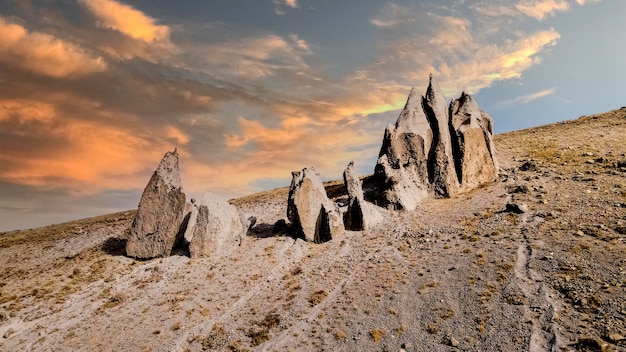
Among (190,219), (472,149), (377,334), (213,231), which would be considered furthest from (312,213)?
(472,149)

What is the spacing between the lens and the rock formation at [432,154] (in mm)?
37531

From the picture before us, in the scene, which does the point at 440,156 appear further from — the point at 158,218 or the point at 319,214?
the point at 158,218

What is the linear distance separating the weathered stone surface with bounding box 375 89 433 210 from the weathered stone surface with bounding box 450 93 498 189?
334cm

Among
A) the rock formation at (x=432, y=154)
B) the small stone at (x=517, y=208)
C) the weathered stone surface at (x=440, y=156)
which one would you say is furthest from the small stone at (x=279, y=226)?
the small stone at (x=517, y=208)

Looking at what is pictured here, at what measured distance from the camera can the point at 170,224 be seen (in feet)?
111

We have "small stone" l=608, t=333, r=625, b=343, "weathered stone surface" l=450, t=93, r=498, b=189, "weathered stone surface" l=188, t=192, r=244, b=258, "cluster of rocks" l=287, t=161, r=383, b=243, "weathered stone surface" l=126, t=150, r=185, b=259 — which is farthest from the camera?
"weathered stone surface" l=450, t=93, r=498, b=189

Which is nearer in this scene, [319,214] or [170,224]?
[170,224]

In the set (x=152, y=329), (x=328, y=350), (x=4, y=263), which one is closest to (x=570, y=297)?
(x=328, y=350)

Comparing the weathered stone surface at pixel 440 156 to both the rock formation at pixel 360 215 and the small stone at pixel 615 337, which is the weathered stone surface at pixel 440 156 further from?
the small stone at pixel 615 337

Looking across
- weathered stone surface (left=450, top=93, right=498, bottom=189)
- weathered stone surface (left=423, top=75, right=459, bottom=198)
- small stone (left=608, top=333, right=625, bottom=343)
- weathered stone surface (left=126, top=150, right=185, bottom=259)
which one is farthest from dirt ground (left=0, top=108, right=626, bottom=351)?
weathered stone surface (left=126, top=150, right=185, bottom=259)

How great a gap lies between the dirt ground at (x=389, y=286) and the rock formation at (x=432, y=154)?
196 cm

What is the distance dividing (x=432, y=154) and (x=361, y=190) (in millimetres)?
8785

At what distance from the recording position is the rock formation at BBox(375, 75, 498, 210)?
37.5 metres

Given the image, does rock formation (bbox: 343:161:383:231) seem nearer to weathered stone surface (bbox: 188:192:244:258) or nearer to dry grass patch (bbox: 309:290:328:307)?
dry grass patch (bbox: 309:290:328:307)
